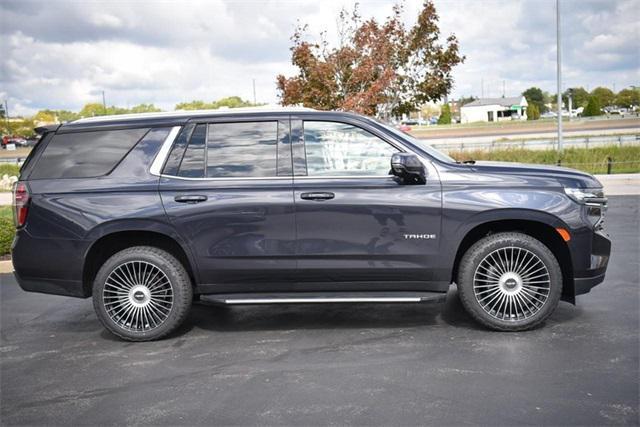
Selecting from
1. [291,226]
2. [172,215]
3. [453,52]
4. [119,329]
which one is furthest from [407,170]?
[453,52]

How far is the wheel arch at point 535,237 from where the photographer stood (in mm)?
5699

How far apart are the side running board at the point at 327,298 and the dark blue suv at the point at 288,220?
0.06ft


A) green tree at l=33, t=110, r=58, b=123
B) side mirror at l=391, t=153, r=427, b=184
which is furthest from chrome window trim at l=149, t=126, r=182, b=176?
green tree at l=33, t=110, r=58, b=123

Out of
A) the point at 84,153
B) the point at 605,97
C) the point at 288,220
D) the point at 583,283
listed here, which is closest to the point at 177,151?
the point at 84,153

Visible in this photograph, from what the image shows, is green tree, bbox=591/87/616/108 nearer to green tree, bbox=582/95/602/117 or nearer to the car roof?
green tree, bbox=582/95/602/117

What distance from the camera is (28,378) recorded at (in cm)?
512

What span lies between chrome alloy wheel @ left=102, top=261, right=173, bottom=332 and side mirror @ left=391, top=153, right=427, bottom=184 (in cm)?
219

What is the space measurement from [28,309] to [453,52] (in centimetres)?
1408

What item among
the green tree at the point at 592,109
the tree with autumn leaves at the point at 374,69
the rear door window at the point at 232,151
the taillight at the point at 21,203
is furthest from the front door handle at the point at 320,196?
the green tree at the point at 592,109

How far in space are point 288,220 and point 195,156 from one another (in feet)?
3.30

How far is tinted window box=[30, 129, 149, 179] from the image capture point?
595cm

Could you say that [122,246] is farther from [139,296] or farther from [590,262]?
[590,262]

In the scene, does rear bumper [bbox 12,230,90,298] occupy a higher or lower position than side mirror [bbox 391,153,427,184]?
lower

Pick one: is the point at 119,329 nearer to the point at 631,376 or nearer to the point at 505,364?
the point at 505,364
